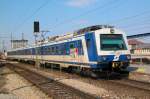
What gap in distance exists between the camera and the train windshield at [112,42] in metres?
18.7

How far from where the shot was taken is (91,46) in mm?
18812

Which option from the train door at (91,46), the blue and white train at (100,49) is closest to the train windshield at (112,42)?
the blue and white train at (100,49)

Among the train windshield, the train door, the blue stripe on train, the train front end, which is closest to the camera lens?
the blue stripe on train

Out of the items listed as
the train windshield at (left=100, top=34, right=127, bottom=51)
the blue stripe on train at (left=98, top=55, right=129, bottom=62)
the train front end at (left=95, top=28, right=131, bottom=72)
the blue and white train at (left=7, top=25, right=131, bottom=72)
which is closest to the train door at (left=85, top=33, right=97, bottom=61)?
the blue and white train at (left=7, top=25, right=131, bottom=72)

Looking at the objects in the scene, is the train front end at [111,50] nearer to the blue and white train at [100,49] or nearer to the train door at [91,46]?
the blue and white train at [100,49]

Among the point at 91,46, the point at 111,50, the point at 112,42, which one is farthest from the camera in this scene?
the point at 112,42

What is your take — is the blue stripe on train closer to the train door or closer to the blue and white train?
the blue and white train

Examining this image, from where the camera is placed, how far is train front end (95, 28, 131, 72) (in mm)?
18328

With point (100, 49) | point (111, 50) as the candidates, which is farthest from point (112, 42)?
point (100, 49)

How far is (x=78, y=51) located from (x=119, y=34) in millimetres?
3100

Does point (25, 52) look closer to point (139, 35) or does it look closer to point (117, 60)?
point (139, 35)

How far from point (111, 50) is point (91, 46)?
1208mm

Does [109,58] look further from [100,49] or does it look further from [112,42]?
[112,42]

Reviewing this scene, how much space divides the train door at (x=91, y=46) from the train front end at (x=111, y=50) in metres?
0.30
